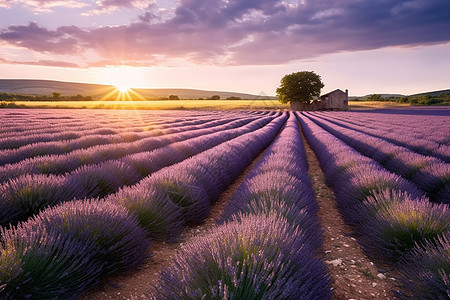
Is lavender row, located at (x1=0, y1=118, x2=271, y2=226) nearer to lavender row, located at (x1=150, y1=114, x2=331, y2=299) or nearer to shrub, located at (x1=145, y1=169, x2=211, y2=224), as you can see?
shrub, located at (x1=145, y1=169, x2=211, y2=224)

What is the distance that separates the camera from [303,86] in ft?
181

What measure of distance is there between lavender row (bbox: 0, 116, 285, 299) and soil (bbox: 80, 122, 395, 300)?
0.10 m

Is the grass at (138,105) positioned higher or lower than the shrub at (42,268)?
higher

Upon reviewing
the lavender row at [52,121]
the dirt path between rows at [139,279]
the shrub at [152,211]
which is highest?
the lavender row at [52,121]

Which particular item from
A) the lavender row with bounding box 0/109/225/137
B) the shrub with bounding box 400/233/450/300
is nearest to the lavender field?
the shrub with bounding box 400/233/450/300

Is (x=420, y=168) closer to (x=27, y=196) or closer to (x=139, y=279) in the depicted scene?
(x=139, y=279)

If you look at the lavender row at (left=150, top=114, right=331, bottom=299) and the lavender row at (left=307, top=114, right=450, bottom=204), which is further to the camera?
the lavender row at (left=307, top=114, right=450, bottom=204)

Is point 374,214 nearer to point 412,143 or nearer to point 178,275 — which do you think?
point 178,275

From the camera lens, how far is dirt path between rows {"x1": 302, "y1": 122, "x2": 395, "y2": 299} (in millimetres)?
2062

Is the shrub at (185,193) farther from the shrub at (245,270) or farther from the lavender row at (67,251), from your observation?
the shrub at (245,270)

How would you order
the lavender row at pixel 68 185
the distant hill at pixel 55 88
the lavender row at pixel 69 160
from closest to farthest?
the lavender row at pixel 68 185, the lavender row at pixel 69 160, the distant hill at pixel 55 88

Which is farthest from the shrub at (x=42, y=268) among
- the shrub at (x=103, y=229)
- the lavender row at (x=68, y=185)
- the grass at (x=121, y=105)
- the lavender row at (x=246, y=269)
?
the grass at (x=121, y=105)

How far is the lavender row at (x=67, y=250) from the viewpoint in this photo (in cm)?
158

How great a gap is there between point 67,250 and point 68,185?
5.17 feet
